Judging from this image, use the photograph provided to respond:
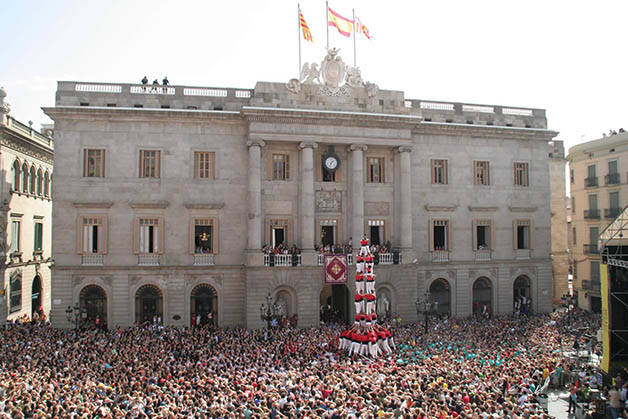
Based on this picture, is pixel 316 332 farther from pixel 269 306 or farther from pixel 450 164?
pixel 450 164

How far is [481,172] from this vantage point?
43.6 metres

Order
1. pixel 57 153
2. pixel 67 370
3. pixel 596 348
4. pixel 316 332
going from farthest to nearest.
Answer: pixel 57 153
pixel 316 332
pixel 596 348
pixel 67 370

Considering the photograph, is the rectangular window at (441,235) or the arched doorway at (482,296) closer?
the rectangular window at (441,235)

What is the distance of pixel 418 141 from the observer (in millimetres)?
42062

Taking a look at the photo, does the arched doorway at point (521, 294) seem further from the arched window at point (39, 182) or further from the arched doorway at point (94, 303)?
the arched window at point (39, 182)

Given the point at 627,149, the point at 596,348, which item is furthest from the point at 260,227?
the point at 627,149

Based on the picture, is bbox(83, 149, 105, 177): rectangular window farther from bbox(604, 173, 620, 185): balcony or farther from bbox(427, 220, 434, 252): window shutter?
bbox(604, 173, 620, 185): balcony

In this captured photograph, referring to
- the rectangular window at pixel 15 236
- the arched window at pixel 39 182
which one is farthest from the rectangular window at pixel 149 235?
the arched window at pixel 39 182

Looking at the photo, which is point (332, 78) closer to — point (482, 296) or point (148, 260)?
point (148, 260)

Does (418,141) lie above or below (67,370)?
above

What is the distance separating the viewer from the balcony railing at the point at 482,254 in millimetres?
42812

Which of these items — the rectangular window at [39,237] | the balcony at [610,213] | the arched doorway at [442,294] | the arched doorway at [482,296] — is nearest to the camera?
the arched doorway at [442,294]

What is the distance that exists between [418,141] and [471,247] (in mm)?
9840

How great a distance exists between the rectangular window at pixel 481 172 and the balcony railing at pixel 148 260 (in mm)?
26442
